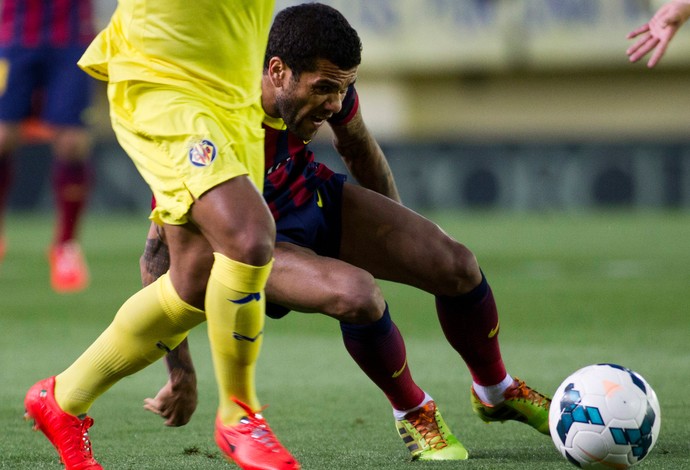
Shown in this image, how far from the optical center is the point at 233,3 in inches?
135

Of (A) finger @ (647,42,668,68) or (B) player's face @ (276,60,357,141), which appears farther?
(A) finger @ (647,42,668,68)

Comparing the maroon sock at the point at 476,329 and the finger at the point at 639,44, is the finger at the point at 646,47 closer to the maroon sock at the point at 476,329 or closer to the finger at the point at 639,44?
the finger at the point at 639,44

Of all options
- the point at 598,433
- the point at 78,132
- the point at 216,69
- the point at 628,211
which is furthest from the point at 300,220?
the point at 628,211

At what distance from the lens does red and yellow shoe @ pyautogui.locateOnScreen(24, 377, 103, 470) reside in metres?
3.41

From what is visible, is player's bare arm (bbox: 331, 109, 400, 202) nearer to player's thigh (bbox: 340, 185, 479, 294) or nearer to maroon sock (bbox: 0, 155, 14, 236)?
player's thigh (bbox: 340, 185, 479, 294)

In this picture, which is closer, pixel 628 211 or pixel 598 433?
pixel 598 433

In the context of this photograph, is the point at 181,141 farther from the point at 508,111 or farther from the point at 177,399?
the point at 508,111

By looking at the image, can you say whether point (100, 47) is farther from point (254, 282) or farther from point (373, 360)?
point (373, 360)

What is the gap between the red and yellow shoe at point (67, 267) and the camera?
8.40m

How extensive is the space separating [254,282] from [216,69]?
61 centimetres

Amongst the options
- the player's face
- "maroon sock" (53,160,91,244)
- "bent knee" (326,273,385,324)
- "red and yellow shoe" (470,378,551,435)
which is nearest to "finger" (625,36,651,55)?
the player's face

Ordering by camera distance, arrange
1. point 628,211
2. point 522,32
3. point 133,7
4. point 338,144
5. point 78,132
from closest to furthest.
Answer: point 133,7 → point 338,144 → point 78,132 → point 628,211 → point 522,32

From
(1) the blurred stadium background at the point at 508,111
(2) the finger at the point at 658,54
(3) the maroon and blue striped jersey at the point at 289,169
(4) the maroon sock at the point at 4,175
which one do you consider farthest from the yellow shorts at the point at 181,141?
(1) the blurred stadium background at the point at 508,111

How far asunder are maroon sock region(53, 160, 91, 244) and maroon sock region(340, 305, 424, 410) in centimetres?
493
